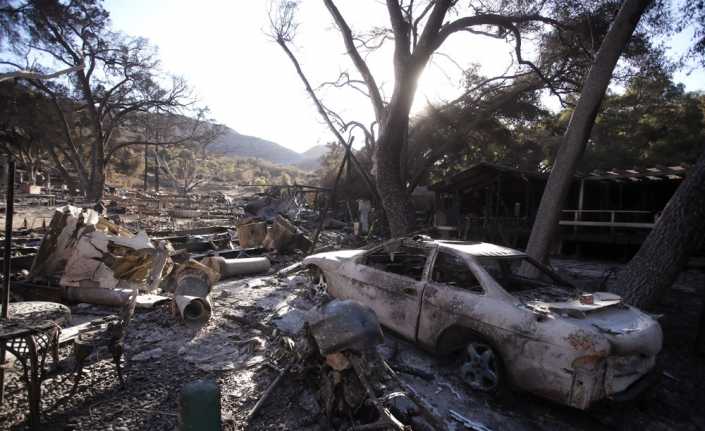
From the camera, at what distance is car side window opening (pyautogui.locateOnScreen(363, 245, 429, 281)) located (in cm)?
489

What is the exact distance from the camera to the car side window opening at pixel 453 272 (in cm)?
410

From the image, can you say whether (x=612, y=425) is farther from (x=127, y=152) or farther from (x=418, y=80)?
(x=127, y=152)

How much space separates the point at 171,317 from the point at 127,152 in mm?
44748

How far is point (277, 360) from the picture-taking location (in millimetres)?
3957

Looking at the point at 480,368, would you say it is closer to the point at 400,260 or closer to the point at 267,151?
the point at 400,260

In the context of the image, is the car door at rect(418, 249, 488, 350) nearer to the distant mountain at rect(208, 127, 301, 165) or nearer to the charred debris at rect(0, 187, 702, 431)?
the charred debris at rect(0, 187, 702, 431)

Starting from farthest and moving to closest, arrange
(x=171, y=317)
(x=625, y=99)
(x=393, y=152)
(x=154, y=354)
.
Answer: (x=625, y=99)
(x=393, y=152)
(x=171, y=317)
(x=154, y=354)

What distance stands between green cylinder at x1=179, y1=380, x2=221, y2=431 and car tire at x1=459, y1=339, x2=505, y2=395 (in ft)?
7.97

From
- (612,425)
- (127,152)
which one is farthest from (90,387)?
(127,152)

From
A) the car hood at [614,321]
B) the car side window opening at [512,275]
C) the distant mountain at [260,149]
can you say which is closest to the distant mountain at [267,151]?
the distant mountain at [260,149]

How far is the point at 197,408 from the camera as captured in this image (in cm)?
239

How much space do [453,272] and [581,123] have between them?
475 cm

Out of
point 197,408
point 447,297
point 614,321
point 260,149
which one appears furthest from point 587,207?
point 260,149

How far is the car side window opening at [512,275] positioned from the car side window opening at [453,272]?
0.71 ft
